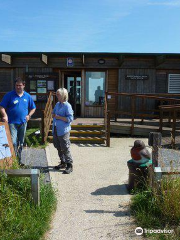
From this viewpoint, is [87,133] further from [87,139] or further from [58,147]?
[58,147]

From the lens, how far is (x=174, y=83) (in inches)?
511

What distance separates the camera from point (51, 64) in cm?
1280

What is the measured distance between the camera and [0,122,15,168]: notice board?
4480 mm

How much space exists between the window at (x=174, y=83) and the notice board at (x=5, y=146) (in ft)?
31.9

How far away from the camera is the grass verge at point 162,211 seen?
323 cm

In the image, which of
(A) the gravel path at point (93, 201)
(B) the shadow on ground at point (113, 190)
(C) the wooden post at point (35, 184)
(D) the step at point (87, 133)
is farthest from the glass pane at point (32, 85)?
(C) the wooden post at point (35, 184)

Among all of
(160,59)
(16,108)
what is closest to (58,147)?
(16,108)

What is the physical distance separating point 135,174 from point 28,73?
9.49m

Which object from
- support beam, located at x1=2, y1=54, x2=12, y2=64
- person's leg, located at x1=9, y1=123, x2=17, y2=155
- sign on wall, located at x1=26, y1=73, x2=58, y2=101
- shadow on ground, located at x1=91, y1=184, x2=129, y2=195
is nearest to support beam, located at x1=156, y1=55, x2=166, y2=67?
sign on wall, located at x1=26, y1=73, x2=58, y2=101

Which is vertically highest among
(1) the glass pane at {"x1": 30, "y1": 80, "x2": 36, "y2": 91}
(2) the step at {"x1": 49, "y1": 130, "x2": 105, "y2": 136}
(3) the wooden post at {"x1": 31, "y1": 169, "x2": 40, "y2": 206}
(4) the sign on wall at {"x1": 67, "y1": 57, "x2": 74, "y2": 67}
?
(4) the sign on wall at {"x1": 67, "y1": 57, "x2": 74, "y2": 67}

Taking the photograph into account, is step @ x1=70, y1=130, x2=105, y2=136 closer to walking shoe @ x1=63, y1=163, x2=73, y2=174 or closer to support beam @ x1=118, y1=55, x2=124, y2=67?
walking shoe @ x1=63, y1=163, x2=73, y2=174

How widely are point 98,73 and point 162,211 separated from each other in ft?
33.1

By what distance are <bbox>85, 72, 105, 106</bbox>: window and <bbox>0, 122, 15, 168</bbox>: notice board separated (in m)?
8.43

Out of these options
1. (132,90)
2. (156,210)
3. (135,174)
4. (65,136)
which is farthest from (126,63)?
(156,210)
